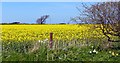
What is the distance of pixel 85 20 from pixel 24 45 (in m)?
2.29

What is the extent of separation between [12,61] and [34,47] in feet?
6.15

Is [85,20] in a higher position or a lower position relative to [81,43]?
higher

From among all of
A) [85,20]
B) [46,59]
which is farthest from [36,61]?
[85,20]

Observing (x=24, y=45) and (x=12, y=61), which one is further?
(x=24, y=45)

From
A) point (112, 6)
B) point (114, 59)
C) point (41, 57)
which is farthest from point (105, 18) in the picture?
point (41, 57)

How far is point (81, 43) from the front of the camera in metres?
11.4

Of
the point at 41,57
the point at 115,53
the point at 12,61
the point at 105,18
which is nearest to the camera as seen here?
the point at 12,61

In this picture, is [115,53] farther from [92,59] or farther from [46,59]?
[46,59]

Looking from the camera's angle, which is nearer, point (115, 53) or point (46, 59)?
point (46, 59)

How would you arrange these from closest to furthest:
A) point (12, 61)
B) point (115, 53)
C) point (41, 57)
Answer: point (12, 61) < point (41, 57) < point (115, 53)

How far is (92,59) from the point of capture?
30.5 ft

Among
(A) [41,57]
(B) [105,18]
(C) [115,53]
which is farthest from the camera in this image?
(B) [105,18]

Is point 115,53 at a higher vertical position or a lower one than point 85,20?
lower

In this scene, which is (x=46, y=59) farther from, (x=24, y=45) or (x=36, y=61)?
(x=24, y=45)
